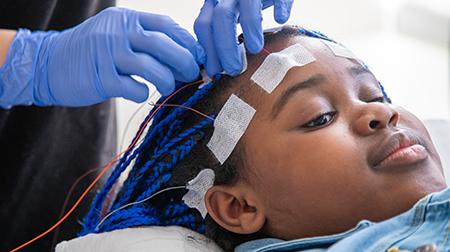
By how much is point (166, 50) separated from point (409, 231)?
1.87 feet

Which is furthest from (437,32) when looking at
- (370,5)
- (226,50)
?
(226,50)

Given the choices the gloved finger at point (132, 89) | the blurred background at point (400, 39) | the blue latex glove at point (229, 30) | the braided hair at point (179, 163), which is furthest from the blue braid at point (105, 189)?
the blurred background at point (400, 39)

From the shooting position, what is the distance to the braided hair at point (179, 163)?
1317 mm

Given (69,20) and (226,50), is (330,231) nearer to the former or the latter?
(226,50)


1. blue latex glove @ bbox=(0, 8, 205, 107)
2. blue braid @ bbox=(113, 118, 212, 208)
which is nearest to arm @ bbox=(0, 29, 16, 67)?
blue latex glove @ bbox=(0, 8, 205, 107)

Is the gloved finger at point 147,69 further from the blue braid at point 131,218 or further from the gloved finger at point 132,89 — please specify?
the blue braid at point 131,218

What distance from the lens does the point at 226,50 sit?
1.24 metres

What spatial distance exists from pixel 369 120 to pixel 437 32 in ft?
6.09

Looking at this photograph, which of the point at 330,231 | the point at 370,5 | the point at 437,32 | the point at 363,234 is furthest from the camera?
the point at 437,32

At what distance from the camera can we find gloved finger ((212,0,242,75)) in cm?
124

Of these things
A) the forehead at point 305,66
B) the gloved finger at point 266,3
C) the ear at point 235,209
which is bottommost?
the ear at point 235,209

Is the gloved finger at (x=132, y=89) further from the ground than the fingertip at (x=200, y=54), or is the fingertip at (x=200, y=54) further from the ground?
the fingertip at (x=200, y=54)

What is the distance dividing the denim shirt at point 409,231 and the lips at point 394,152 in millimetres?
82

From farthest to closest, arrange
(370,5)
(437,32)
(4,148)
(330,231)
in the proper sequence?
(437,32), (370,5), (4,148), (330,231)
